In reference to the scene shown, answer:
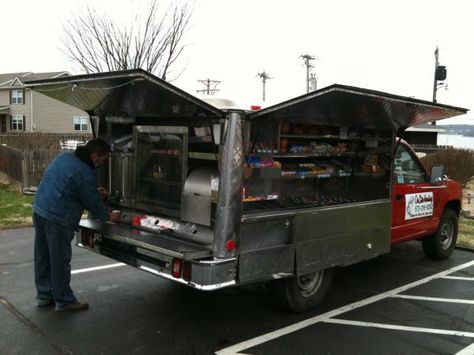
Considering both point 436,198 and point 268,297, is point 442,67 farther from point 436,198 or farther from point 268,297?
point 268,297

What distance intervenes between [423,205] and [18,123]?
47968 mm

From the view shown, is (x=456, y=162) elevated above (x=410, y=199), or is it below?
above

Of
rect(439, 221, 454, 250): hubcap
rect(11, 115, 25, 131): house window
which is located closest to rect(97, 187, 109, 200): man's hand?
rect(439, 221, 454, 250): hubcap

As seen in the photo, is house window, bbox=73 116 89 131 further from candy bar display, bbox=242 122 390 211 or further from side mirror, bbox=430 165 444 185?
candy bar display, bbox=242 122 390 211

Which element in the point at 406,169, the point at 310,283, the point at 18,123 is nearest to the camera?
the point at 310,283

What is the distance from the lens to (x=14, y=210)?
10773 mm

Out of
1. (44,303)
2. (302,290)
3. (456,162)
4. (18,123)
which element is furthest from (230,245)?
(18,123)

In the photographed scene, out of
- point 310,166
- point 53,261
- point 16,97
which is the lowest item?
point 53,261

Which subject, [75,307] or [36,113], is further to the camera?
[36,113]

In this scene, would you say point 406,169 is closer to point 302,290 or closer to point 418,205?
point 418,205

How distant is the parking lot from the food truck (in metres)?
0.47

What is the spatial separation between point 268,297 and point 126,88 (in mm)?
2559

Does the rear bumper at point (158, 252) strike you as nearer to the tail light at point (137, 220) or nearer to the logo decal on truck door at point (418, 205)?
the tail light at point (137, 220)

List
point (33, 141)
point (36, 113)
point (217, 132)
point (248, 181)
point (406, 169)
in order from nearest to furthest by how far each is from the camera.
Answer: point (217, 132) < point (248, 181) < point (406, 169) < point (33, 141) < point (36, 113)
